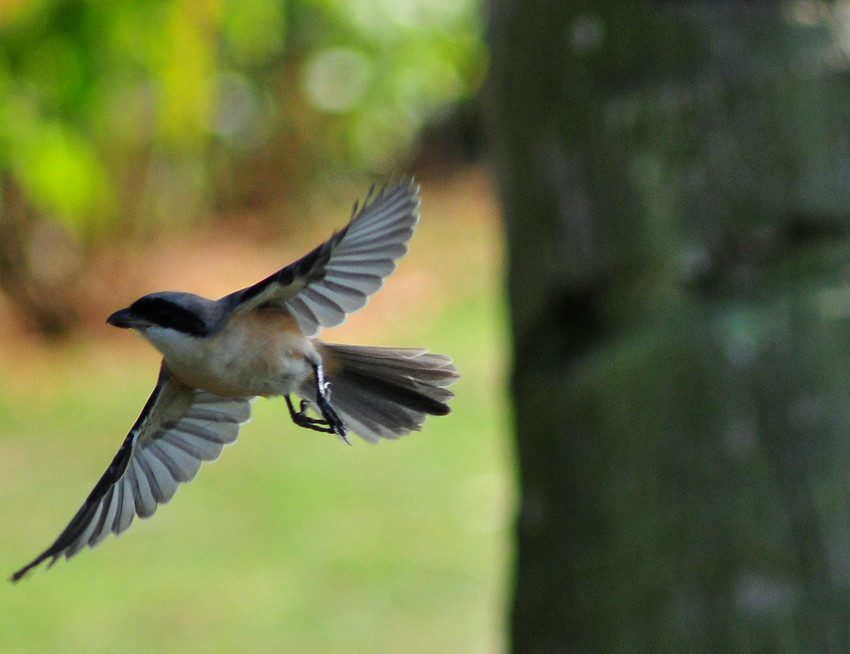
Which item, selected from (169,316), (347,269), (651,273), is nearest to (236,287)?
(651,273)

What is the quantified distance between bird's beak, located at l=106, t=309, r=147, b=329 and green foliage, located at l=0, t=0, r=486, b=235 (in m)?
1.69

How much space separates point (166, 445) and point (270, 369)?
22.6 inches

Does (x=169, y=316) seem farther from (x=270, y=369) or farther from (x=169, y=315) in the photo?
(x=270, y=369)

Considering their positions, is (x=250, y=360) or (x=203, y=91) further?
(x=203, y=91)

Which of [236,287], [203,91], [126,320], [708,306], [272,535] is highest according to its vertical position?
[236,287]

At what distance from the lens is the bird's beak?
1.95 m

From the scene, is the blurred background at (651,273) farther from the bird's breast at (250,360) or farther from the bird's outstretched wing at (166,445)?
the bird's breast at (250,360)

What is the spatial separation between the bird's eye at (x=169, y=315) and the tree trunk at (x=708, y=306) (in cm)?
214

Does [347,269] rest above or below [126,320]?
above

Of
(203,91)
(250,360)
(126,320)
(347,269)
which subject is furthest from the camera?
(203,91)

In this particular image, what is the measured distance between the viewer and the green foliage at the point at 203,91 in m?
3.57

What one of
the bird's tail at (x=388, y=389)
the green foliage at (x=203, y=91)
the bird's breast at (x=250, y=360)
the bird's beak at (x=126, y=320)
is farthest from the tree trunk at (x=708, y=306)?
the bird's beak at (x=126, y=320)

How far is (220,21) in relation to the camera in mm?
4773

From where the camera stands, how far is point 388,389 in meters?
2.60
